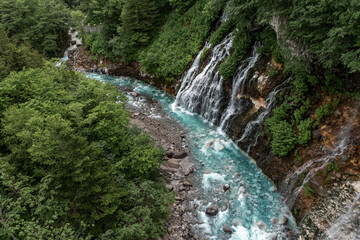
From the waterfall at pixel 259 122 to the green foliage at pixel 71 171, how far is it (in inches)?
225

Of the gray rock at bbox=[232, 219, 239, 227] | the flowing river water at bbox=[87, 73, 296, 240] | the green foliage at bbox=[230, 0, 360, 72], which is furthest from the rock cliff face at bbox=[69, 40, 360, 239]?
the gray rock at bbox=[232, 219, 239, 227]

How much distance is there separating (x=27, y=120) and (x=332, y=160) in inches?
508

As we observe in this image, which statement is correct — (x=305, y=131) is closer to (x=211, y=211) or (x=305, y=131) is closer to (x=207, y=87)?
(x=211, y=211)

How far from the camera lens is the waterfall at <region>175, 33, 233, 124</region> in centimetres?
1621

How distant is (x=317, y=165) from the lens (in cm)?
956

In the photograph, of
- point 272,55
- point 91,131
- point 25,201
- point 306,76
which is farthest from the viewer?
point 272,55

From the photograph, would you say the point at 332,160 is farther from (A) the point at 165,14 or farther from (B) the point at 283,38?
(A) the point at 165,14

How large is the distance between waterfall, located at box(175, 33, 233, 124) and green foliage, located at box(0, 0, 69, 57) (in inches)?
1006

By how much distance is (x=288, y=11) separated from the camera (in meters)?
9.25

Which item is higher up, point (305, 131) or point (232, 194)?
point (305, 131)

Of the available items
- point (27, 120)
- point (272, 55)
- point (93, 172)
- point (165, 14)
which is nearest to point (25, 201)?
point (93, 172)

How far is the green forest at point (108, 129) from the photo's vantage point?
692cm

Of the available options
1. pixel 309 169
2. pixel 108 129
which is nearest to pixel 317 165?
pixel 309 169

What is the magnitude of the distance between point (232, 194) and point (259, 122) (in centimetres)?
457
